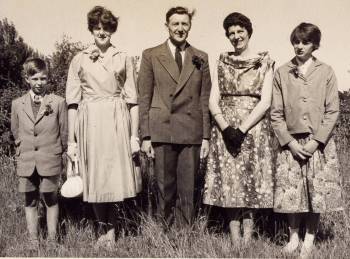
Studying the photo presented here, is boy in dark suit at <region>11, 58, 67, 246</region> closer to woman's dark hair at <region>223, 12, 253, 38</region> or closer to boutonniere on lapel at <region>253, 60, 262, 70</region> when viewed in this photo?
woman's dark hair at <region>223, 12, 253, 38</region>

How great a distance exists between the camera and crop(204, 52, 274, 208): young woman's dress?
13.9ft

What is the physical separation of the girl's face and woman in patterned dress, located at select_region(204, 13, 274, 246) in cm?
31

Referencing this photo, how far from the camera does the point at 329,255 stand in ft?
13.1

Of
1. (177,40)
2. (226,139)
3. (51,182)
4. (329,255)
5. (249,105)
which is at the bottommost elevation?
(329,255)

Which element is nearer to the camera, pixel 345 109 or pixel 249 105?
pixel 249 105

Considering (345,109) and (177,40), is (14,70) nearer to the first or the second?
A: (177,40)

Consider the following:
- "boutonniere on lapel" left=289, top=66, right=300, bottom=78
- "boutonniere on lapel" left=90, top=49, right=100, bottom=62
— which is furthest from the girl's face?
"boutonniere on lapel" left=90, top=49, right=100, bottom=62

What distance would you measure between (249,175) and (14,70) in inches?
182

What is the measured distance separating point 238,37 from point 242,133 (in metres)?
0.88

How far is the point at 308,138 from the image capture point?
4090 mm

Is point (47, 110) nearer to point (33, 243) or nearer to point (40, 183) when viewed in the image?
point (40, 183)

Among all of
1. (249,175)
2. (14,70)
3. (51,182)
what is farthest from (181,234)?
(14,70)

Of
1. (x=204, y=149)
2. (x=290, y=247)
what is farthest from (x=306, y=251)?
(x=204, y=149)

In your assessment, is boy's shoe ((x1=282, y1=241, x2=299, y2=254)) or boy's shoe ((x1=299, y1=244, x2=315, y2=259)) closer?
boy's shoe ((x1=299, y1=244, x2=315, y2=259))
